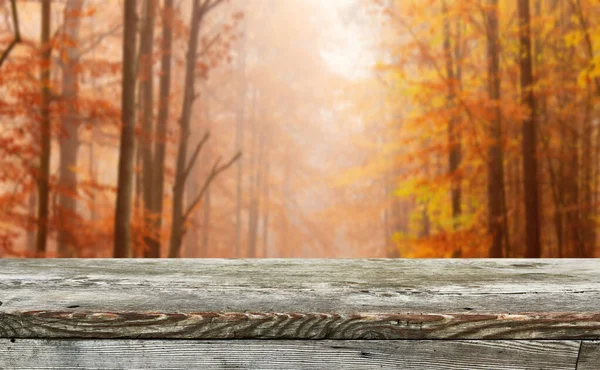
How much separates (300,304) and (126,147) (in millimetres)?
4911

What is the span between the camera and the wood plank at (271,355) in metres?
1.08

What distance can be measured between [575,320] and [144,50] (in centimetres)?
762

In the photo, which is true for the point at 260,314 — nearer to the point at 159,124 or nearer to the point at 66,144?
the point at 159,124

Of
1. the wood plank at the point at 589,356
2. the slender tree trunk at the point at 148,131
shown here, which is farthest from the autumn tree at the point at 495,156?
the wood plank at the point at 589,356

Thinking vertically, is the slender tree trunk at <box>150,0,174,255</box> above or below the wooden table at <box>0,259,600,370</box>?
above

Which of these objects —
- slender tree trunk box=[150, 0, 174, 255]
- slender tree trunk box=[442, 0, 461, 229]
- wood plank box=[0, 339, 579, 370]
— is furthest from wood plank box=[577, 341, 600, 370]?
slender tree trunk box=[150, 0, 174, 255]

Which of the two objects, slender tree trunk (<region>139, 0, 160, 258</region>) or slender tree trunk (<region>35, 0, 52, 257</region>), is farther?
slender tree trunk (<region>139, 0, 160, 258</region>)

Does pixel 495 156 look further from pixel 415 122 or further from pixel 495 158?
pixel 415 122

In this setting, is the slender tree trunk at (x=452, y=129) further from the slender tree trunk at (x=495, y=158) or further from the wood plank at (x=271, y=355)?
the wood plank at (x=271, y=355)

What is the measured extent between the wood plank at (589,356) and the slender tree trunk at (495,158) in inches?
294

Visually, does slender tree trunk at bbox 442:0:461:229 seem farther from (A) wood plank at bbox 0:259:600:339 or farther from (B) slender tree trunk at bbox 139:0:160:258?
(A) wood plank at bbox 0:259:600:339

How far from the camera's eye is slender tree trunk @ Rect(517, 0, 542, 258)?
7.54 meters

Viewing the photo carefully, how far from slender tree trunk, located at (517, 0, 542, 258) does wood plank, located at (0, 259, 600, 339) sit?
6.25 m

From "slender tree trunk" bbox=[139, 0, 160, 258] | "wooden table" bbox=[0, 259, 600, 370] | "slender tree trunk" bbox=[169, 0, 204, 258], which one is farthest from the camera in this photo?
"slender tree trunk" bbox=[139, 0, 160, 258]
